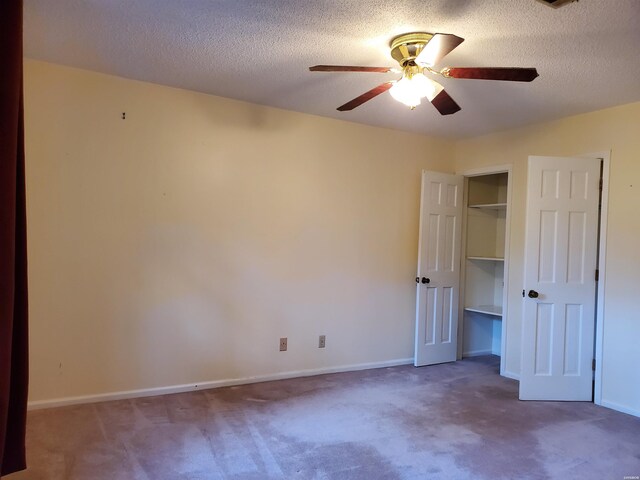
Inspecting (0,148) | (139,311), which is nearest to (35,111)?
(139,311)

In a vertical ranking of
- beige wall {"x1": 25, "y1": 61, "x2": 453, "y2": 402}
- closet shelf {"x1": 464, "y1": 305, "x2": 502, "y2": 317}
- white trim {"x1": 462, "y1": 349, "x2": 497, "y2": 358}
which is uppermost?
beige wall {"x1": 25, "y1": 61, "x2": 453, "y2": 402}

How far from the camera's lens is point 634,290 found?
11.3 ft

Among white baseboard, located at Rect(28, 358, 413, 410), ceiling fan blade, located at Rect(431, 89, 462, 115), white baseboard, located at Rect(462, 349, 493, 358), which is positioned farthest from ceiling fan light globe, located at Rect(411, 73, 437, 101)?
white baseboard, located at Rect(462, 349, 493, 358)

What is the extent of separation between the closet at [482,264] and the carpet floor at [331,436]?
1389 mm

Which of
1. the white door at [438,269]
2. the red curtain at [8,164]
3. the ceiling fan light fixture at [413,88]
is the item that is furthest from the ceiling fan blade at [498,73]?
the white door at [438,269]

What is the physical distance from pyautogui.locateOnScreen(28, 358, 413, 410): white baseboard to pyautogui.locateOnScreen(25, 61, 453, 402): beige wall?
1.6 inches

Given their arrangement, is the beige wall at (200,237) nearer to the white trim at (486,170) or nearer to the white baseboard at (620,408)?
the white trim at (486,170)

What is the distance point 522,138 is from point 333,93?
2.05 meters

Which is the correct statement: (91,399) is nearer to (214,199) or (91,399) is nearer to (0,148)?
(214,199)

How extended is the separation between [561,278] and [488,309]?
134 cm

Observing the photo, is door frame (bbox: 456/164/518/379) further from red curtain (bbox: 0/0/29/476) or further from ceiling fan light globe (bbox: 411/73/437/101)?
red curtain (bbox: 0/0/29/476)

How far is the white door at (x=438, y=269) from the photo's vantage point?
15.0ft

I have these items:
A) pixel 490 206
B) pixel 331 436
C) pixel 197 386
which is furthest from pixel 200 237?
pixel 490 206

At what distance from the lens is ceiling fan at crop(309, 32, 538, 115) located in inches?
83.7
